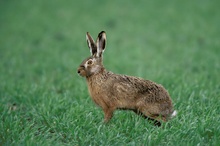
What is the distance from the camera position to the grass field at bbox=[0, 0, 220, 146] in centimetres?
519

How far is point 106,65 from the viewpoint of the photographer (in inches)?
445

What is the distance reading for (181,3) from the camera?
2053cm

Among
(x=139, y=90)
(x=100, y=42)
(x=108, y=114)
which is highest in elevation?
(x=100, y=42)

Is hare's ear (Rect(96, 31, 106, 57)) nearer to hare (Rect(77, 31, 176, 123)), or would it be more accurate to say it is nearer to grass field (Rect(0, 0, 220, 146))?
hare (Rect(77, 31, 176, 123))

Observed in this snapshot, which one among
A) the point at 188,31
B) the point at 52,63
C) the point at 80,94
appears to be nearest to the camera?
the point at 80,94

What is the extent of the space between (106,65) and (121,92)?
18.5 ft

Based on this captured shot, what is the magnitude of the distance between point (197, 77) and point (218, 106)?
3.01m

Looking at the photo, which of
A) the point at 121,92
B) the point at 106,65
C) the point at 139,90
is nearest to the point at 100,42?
the point at 121,92

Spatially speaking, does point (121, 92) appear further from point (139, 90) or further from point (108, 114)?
point (108, 114)

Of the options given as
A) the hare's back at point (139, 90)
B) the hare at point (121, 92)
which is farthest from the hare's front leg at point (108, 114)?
the hare's back at point (139, 90)

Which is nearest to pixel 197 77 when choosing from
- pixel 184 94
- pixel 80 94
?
pixel 184 94

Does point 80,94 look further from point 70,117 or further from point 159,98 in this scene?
point 159,98

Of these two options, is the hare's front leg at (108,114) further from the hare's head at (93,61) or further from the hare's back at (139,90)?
the hare's head at (93,61)

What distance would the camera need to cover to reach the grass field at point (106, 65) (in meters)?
5.19
